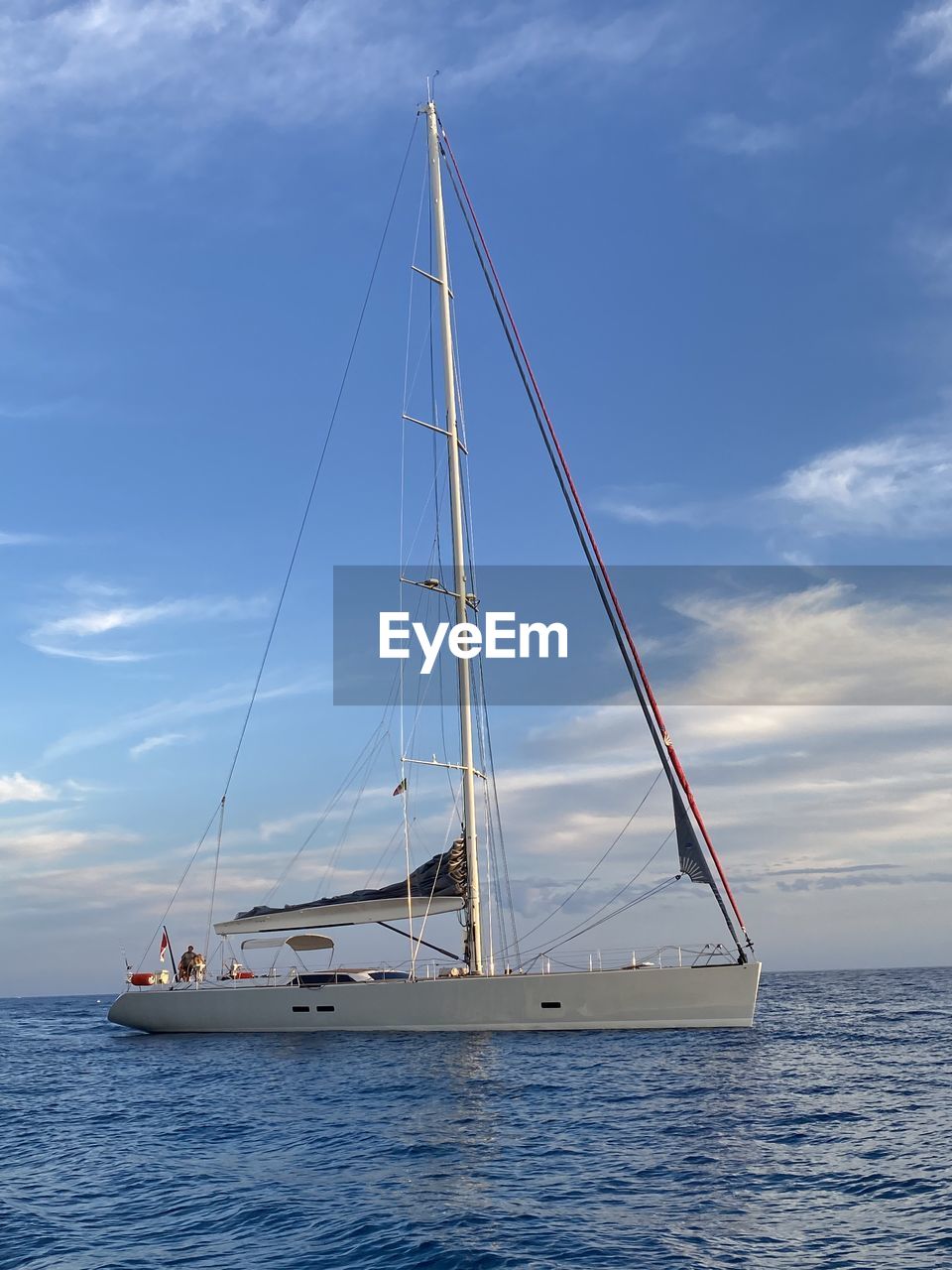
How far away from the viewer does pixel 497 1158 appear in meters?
15.7

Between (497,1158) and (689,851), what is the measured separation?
15014mm

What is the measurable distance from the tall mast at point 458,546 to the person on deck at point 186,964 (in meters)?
11.8

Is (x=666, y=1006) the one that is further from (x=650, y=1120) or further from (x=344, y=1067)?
(x=650, y=1120)

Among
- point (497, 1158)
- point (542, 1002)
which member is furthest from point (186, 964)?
point (497, 1158)

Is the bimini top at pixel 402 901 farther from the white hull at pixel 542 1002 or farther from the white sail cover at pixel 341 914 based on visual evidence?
the white hull at pixel 542 1002

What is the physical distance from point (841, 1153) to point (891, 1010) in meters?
36.8

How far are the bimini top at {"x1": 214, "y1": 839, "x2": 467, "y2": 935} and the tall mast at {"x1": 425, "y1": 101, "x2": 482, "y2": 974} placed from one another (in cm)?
48

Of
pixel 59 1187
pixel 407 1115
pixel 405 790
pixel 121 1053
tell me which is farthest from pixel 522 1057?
pixel 121 1053

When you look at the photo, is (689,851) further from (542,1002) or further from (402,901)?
(402,901)

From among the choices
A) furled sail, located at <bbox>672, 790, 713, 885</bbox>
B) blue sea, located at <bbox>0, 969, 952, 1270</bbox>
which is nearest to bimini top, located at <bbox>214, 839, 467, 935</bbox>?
blue sea, located at <bbox>0, 969, 952, 1270</bbox>

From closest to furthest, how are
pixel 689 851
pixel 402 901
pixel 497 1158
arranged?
pixel 497 1158, pixel 689 851, pixel 402 901

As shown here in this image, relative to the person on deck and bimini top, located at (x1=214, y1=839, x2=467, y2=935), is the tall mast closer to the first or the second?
bimini top, located at (x1=214, y1=839, x2=467, y2=935)

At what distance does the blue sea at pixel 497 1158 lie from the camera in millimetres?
11773

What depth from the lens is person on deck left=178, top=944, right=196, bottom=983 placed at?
38656 millimetres
